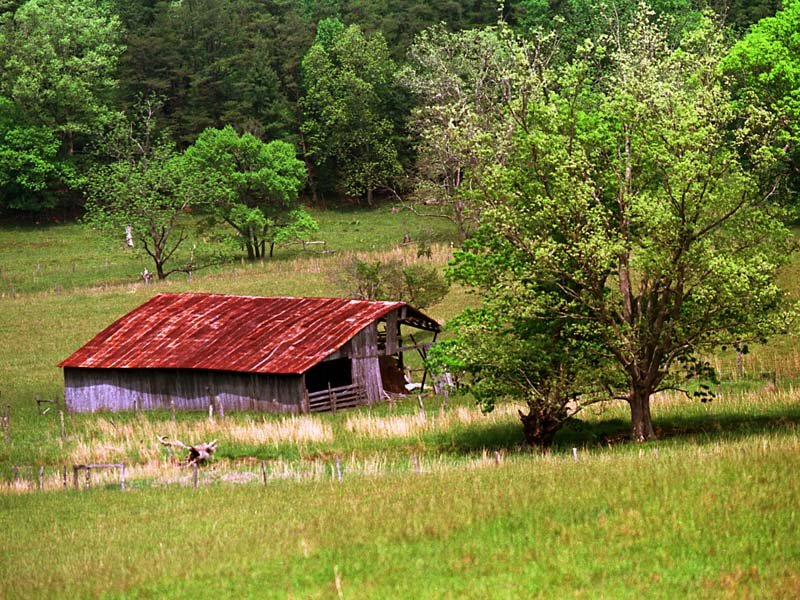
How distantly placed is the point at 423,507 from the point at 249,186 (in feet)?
196

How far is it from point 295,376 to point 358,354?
2.62m

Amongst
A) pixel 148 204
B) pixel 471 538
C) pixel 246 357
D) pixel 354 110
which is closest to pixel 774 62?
pixel 246 357

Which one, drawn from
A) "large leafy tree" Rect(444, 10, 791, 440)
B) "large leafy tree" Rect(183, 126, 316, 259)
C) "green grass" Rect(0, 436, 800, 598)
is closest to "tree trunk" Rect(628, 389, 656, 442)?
"large leafy tree" Rect(444, 10, 791, 440)

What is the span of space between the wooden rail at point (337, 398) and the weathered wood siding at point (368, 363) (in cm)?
26

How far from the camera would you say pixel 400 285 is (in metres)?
54.3

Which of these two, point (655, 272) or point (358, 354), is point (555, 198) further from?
point (358, 354)

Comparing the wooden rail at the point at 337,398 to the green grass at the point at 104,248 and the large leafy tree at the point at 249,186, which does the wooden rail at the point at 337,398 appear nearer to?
the green grass at the point at 104,248

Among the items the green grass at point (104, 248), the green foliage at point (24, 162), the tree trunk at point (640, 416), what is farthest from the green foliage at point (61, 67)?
the tree trunk at point (640, 416)

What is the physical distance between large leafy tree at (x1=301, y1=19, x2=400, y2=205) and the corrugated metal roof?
170 ft

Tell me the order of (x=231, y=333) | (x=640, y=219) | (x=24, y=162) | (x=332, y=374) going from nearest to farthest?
(x=640, y=219) → (x=332, y=374) → (x=231, y=333) → (x=24, y=162)

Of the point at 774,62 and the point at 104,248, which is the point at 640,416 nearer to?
the point at 774,62

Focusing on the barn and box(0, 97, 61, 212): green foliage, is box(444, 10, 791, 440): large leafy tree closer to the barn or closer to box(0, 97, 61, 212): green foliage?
the barn

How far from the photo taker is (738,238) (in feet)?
99.2

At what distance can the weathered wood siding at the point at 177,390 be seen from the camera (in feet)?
141
